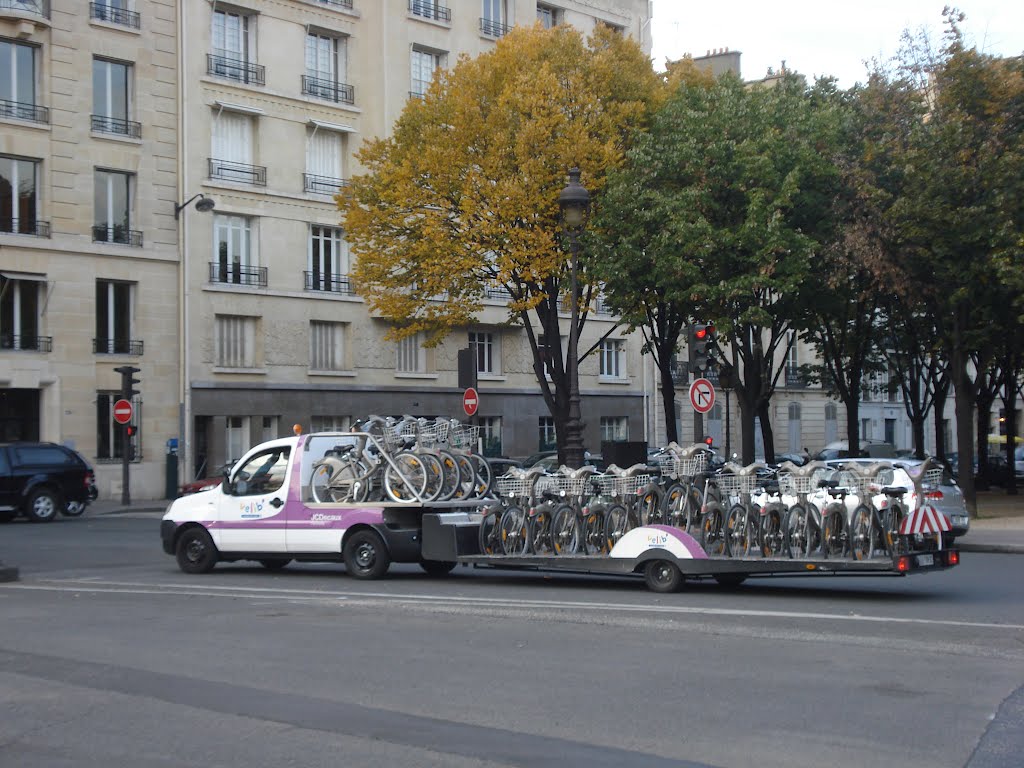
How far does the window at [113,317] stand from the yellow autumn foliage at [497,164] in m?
9.52

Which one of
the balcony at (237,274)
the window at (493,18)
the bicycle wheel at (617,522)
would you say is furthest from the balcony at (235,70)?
the bicycle wheel at (617,522)

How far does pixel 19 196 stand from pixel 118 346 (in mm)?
5158

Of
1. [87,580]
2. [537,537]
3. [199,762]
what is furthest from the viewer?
[87,580]

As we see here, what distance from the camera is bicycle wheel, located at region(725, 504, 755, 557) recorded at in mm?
13969

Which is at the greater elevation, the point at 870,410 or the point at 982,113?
the point at 982,113

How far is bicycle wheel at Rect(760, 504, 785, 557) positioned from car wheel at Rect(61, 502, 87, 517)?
22027mm

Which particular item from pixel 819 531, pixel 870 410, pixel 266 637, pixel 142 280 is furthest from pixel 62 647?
pixel 870 410

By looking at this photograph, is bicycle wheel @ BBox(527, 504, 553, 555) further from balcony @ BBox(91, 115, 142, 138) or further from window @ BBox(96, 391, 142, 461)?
balcony @ BBox(91, 115, 142, 138)

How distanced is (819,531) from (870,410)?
58240 mm

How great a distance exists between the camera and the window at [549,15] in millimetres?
49469

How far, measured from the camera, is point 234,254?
136 feet

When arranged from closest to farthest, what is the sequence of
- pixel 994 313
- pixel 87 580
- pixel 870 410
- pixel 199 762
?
pixel 199 762, pixel 87 580, pixel 994 313, pixel 870 410

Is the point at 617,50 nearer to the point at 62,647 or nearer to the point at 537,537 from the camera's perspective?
the point at 537,537

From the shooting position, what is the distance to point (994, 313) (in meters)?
31.3
